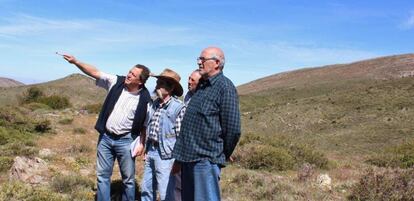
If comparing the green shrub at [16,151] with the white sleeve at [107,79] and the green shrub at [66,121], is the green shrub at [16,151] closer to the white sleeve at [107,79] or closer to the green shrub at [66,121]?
the white sleeve at [107,79]

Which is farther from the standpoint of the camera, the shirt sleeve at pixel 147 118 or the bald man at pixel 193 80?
the shirt sleeve at pixel 147 118

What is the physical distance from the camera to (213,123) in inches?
180

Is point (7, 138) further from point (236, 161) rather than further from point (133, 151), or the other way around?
point (133, 151)

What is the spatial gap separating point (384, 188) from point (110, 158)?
4388 millimetres

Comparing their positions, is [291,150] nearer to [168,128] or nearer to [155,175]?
[155,175]

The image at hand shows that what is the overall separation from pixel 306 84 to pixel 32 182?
62.7m

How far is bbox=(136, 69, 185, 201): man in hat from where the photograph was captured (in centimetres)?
619

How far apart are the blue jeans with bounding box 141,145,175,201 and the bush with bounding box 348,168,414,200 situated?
11.8 ft

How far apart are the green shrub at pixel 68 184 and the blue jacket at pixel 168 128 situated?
2.23 meters

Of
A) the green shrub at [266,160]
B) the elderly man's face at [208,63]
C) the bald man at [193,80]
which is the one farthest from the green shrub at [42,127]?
the elderly man's face at [208,63]

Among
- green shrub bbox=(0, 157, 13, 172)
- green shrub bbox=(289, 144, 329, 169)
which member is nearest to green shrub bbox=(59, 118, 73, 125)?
green shrub bbox=(289, 144, 329, 169)

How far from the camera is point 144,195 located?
6523 mm

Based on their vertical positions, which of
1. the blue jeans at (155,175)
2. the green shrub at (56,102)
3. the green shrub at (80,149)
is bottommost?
the green shrub at (56,102)

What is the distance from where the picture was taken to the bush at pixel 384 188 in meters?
8.01
